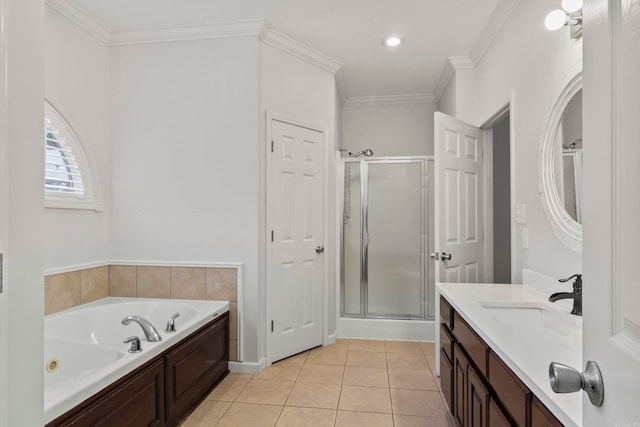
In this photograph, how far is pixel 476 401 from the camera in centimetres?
146

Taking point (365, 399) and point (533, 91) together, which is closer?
point (533, 91)

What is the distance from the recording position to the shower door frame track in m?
3.64

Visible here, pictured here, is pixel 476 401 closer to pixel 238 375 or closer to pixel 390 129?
pixel 238 375

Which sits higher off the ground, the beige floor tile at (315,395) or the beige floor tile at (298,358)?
the beige floor tile at (315,395)

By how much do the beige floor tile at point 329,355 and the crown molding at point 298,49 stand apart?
2.55 meters

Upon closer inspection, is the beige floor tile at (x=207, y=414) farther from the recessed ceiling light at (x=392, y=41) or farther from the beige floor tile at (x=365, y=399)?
the recessed ceiling light at (x=392, y=41)

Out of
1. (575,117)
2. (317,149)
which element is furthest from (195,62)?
(575,117)

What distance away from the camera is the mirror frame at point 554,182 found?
1.64 metres

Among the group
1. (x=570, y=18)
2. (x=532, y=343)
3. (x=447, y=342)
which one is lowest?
(x=447, y=342)

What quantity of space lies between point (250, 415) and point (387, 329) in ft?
5.88

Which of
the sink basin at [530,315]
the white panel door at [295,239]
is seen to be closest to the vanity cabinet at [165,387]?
the white panel door at [295,239]

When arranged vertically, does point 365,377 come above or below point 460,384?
below

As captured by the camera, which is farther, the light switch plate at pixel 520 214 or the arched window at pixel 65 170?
the arched window at pixel 65 170

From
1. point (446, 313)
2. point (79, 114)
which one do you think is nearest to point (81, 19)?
point (79, 114)
